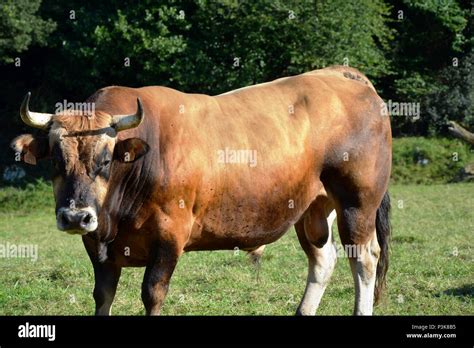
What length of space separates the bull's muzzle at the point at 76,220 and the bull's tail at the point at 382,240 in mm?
3360

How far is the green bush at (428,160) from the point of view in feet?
93.9

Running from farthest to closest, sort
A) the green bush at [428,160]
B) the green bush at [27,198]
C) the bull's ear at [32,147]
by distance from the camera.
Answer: the green bush at [428,160] < the green bush at [27,198] < the bull's ear at [32,147]

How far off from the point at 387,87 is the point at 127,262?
31.4 m

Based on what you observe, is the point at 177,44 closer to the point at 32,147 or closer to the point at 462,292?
the point at 462,292

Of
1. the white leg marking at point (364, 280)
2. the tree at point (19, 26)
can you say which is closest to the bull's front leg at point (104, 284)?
the white leg marking at point (364, 280)

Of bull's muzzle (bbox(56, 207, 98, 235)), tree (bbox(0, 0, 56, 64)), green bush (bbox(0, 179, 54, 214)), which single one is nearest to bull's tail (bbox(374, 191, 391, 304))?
bull's muzzle (bbox(56, 207, 98, 235))

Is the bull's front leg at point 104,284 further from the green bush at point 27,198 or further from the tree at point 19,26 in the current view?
the tree at point 19,26

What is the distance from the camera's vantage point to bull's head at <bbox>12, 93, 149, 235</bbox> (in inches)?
256

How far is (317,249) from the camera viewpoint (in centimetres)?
861

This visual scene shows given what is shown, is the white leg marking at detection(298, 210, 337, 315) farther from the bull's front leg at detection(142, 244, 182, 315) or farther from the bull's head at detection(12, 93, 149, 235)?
the bull's head at detection(12, 93, 149, 235)

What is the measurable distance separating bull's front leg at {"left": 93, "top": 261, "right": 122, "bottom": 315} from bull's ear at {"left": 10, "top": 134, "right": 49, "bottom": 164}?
104 centimetres

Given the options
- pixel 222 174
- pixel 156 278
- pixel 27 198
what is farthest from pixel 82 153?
pixel 27 198

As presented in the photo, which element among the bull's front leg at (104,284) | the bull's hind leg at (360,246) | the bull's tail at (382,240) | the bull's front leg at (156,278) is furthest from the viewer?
the bull's tail at (382,240)

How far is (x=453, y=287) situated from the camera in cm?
962
